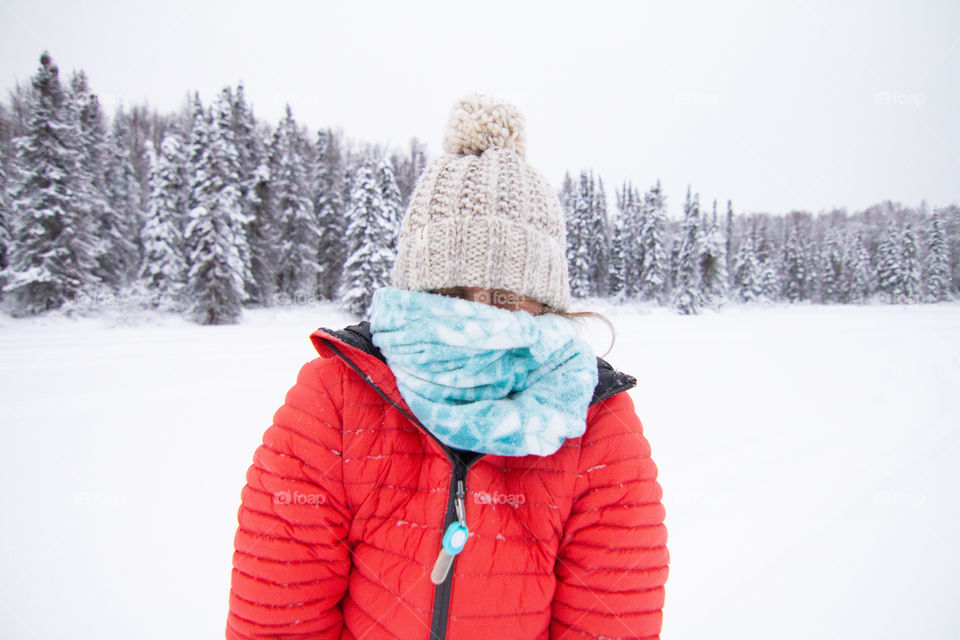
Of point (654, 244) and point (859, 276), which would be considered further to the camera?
point (859, 276)

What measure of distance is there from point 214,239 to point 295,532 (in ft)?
76.0

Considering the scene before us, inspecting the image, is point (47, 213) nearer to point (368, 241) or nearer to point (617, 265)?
point (368, 241)

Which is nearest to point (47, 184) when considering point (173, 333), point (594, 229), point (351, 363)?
point (173, 333)

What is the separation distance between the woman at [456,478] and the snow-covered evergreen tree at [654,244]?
133 ft

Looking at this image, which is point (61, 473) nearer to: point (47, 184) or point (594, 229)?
point (47, 184)

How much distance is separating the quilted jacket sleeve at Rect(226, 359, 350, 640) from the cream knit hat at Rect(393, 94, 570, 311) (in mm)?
613

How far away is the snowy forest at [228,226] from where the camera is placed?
19.9 meters

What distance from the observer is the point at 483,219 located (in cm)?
146

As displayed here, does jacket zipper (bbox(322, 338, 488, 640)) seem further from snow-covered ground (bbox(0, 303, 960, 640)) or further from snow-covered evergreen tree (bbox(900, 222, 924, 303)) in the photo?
snow-covered evergreen tree (bbox(900, 222, 924, 303))

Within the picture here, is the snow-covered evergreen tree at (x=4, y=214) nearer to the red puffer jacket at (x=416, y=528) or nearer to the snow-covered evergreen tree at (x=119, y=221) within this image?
the snow-covered evergreen tree at (x=119, y=221)

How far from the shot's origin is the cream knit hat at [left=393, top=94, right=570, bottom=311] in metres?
1.47

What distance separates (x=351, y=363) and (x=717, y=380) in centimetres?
951

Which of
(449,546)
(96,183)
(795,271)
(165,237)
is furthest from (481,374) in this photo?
(795,271)

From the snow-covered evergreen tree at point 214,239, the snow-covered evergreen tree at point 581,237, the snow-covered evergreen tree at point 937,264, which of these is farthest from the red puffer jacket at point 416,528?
the snow-covered evergreen tree at point 937,264
